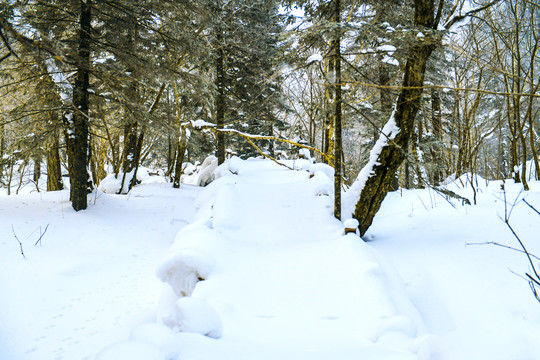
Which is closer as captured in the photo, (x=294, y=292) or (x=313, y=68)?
(x=294, y=292)

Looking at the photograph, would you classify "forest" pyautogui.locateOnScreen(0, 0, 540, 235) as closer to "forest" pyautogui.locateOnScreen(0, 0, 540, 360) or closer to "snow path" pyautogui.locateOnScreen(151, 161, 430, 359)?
"forest" pyautogui.locateOnScreen(0, 0, 540, 360)

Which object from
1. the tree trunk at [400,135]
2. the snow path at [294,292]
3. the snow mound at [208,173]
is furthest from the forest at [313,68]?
the snow mound at [208,173]

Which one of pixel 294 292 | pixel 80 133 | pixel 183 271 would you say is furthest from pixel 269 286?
pixel 80 133

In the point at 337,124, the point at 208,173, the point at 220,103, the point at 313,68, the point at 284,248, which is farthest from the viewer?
the point at 208,173

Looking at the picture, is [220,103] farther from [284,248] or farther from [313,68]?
[284,248]

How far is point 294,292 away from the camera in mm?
3105

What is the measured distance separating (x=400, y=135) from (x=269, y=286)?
330 cm

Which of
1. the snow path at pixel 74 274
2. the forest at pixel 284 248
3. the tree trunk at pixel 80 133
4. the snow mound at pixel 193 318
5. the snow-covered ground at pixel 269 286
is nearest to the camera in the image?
the snow mound at pixel 193 318

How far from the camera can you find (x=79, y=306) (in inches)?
135

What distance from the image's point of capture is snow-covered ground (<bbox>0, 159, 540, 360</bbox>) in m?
2.14

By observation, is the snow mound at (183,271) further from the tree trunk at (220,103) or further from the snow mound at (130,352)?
the tree trunk at (220,103)

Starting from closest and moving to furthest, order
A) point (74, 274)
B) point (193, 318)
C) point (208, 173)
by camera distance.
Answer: point (193, 318) < point (74, 274) < point (208, 173)

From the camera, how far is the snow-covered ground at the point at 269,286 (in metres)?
2.14

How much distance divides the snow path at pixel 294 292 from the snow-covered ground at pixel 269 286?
0.05ft
